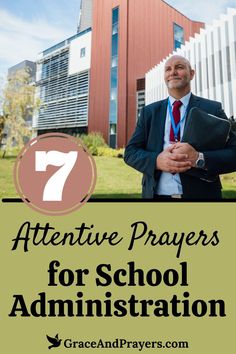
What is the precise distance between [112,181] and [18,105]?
62 centimetres

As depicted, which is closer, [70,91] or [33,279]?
[33,279]

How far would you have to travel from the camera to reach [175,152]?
2.39 feet

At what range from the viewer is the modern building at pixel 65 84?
135 cm

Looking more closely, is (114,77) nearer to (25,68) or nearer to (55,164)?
(25,68)

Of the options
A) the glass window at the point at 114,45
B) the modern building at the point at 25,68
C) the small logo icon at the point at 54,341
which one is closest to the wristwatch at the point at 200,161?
the small logo icon at the point at 54,341

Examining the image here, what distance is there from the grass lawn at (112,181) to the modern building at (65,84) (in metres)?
0.25

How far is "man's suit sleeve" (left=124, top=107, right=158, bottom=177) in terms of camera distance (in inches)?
30.2

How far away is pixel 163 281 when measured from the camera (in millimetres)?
896

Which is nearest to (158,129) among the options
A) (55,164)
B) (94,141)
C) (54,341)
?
(55,164)

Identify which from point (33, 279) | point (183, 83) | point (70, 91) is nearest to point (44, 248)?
point (33, 279)

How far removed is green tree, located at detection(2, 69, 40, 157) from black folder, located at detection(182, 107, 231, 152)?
78 cm

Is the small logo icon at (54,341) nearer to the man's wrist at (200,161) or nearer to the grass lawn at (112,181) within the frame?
the grass lawn at (112,181)

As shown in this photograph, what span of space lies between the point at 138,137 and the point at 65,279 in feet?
1.70

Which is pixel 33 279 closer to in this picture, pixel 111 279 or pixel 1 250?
pixel 1 250
